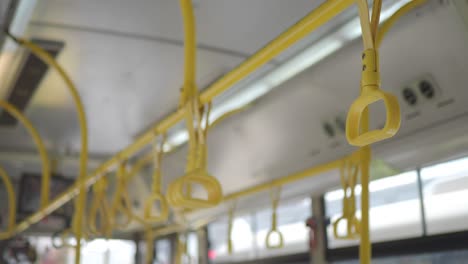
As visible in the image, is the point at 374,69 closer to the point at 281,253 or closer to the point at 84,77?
the point at 84,77

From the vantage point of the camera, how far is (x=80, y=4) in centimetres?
239

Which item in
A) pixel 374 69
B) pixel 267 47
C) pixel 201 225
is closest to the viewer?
pixel 374 69

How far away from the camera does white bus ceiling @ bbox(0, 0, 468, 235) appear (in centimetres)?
228

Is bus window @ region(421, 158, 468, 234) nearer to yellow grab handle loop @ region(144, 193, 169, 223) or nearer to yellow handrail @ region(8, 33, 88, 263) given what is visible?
yellow grab handle loop @ region(144, 193, 169, 223)

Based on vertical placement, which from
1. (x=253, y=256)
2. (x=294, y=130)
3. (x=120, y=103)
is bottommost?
(x=253, y=256)

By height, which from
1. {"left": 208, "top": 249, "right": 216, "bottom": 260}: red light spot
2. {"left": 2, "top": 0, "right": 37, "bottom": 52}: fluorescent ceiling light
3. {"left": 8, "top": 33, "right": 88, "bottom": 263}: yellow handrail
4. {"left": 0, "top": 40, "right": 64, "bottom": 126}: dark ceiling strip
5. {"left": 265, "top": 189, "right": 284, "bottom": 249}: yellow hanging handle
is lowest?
{"left": 208, "top": 249, "right": 216, "bottom": 260}: red light spot

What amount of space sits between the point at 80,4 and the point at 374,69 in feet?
5.74

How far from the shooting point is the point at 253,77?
9.75 feet

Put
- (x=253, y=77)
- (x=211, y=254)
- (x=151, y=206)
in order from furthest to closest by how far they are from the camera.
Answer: (x=211, y=254) < (x=253, y=77) < (x=151, y=206)

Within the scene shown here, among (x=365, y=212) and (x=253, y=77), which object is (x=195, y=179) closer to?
(x=365, y=212)

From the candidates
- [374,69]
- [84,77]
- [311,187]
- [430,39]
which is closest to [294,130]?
[311,187]

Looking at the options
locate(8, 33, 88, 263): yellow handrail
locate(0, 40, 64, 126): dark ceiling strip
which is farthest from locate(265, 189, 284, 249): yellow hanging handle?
locate(0, 40, 64, 126): dark ceiling strip

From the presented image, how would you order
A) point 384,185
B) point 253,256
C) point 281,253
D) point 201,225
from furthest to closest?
point 201,225, point 253,256, point 281,253, point 384,185

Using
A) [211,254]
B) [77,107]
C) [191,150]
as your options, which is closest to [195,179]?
[191,150]
